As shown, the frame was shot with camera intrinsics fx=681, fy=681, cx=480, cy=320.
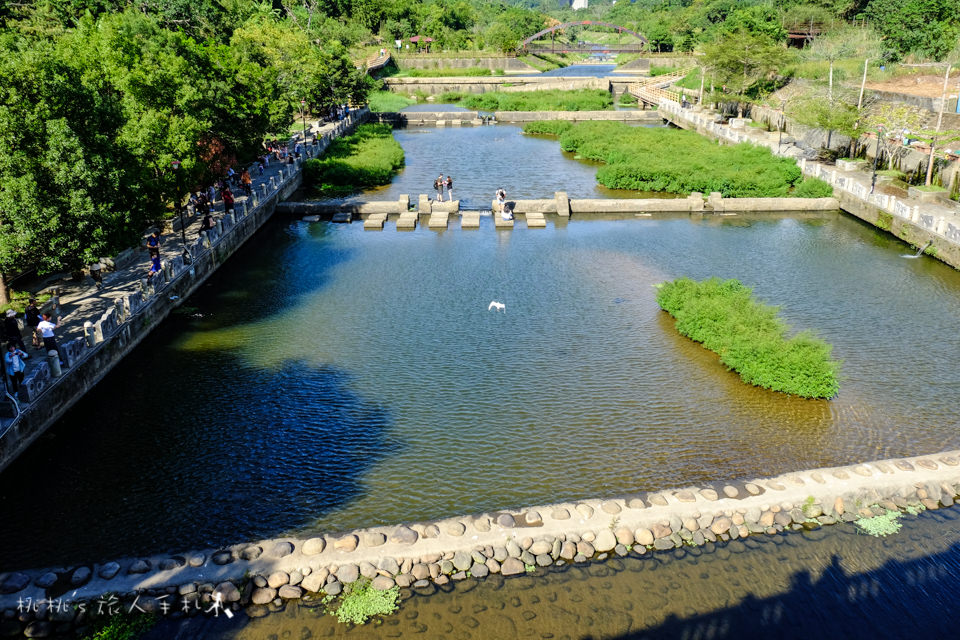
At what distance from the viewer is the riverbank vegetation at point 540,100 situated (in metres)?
84.1

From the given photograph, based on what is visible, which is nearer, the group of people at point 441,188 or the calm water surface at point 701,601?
the calm water surface at point 701,601

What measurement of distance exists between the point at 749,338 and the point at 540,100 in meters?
71.7

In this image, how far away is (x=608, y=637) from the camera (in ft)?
41.4

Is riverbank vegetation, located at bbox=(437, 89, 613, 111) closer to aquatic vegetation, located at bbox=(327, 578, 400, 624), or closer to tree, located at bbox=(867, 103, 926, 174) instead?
tree, located at bbox=(867, 103, 926, 174)

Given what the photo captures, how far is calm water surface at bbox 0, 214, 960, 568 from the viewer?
53.5 feet

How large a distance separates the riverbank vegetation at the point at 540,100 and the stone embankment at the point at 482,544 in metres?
72.4

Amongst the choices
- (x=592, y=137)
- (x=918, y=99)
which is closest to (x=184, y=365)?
(x=592, y=137)

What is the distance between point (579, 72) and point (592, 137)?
90.7 meters

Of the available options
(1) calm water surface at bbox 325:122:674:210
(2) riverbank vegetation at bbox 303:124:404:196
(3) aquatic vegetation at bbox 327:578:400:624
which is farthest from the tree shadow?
(2) riverbank vegetation at bbox 303:124:404:196

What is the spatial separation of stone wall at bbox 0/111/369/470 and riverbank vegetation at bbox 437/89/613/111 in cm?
5515

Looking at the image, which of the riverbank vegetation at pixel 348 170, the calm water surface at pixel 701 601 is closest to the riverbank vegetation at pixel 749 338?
the calm water surface at pixel 701 601

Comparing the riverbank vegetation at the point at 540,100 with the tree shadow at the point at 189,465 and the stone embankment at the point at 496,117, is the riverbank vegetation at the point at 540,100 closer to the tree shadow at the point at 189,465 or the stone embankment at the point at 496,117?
the stone embankment at the point at 496,117

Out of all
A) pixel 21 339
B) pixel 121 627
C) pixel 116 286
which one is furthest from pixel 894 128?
pixel 121 627

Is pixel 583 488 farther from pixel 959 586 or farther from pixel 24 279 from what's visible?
pixel 24 279
